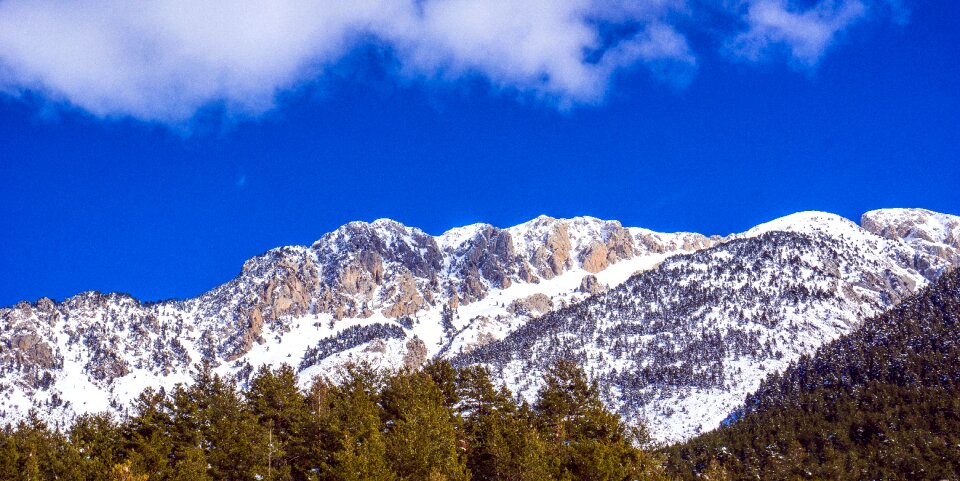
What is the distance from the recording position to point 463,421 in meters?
65.5

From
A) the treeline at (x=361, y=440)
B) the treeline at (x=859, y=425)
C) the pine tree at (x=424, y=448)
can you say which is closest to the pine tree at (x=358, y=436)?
the treeline at (x=361, y=440)

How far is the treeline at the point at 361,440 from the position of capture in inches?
2014

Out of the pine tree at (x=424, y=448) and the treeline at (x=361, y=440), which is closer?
the pine tree at (x=424, y=448)

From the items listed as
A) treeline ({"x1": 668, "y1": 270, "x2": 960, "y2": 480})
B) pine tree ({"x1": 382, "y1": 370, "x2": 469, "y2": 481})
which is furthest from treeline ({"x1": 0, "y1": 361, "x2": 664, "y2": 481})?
treeline ({"x1": 668, "y1": 270, "x2": 960, "y2": 480})

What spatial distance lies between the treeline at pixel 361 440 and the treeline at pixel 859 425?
21850 millimetres

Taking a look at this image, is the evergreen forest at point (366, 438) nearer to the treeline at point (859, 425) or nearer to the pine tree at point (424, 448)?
the pine tree at point (424, 448)

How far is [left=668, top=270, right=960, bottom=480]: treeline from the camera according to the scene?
360 feet

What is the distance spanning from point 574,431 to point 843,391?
124m

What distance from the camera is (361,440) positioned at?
5741 centimetres

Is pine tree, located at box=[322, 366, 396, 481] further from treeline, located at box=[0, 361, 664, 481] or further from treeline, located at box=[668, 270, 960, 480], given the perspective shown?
treeline, located at box=[668, 270, 960, 480]

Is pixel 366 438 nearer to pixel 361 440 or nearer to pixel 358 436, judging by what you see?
pixel 358 436

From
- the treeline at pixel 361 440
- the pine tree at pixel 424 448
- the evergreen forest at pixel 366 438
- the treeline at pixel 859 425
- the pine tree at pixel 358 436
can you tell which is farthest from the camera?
the treeline at pixel 859 425

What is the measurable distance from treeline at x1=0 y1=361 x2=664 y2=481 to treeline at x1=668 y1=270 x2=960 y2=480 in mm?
21850

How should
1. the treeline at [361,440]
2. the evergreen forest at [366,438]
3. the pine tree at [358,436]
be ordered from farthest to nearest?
the evergreen forest at [366,438]
the treeline at [361,440]
the pine tree at [358,436]
